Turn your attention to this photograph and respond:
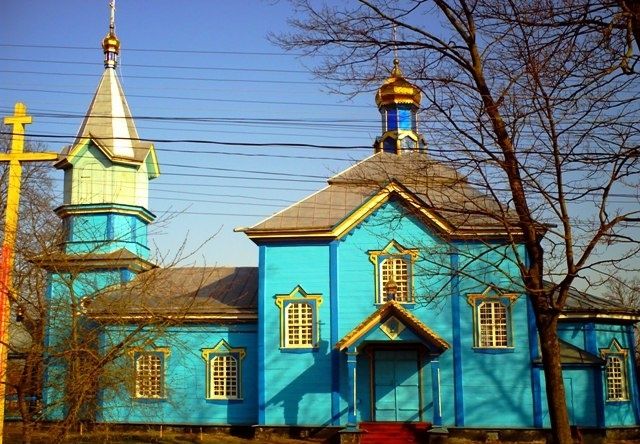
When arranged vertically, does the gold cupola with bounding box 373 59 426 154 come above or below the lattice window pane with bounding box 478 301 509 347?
above

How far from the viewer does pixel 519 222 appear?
11352 millimetres

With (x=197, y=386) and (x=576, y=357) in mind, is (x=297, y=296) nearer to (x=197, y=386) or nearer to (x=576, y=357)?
(x=197, y=386)

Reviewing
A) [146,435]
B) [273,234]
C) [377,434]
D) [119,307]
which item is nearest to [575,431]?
[377,434]

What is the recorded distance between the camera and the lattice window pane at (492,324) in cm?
2248

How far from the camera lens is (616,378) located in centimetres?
2347

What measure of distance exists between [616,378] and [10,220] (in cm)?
1835

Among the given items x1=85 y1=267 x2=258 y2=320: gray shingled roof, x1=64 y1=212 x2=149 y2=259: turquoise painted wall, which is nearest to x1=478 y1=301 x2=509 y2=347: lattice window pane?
x1=85 y1=267 x2=258 y2=320: gray shingled roof

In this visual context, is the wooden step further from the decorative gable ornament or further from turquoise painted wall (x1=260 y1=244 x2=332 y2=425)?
the decorative gable ornament

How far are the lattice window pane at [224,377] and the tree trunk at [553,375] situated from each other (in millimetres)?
14045

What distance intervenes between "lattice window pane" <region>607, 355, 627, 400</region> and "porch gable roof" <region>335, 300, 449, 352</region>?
5.29m

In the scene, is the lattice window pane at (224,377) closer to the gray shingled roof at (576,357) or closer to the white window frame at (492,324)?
the white window frame at (492,324)

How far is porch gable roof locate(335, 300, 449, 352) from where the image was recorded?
21.4 metres

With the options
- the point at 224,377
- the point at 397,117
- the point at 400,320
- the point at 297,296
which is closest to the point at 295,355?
the point at 297,296

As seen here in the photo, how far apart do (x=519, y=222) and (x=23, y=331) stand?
8239 millimetres
